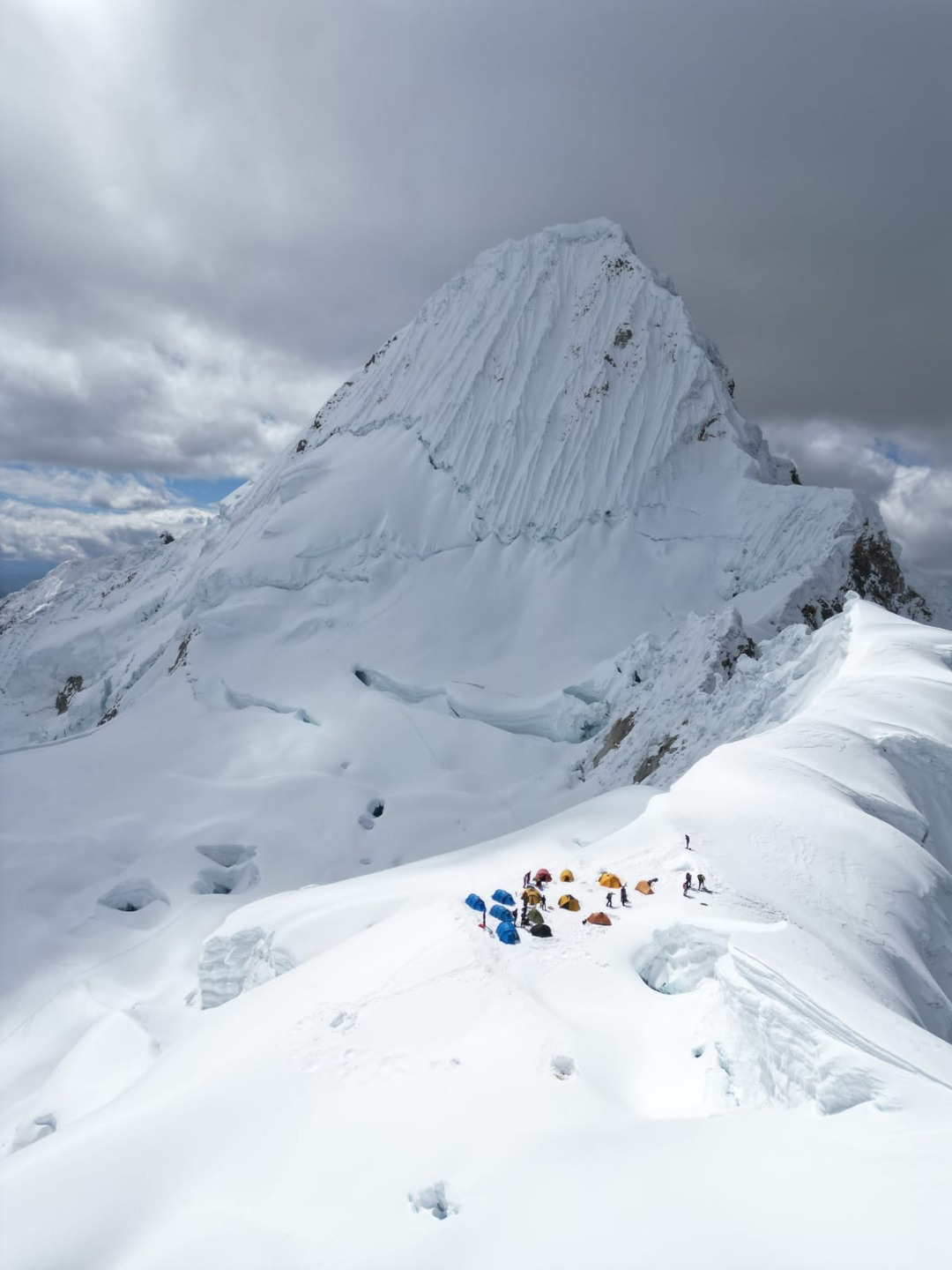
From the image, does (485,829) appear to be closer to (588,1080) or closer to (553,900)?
(553,900)

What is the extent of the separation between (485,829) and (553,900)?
12.2 meters

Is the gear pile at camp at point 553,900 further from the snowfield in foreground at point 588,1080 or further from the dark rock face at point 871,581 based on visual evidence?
the dark rock face at point 871,581

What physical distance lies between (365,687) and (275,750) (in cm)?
525

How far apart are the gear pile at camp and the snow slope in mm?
228

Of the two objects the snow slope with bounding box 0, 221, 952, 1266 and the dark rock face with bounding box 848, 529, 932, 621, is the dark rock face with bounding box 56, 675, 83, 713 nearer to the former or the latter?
the snow slope with bounding box 0, 221, 952, 1266

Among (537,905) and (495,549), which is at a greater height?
(495,549)

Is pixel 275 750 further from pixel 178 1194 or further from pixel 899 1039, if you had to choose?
pixel 899 1039

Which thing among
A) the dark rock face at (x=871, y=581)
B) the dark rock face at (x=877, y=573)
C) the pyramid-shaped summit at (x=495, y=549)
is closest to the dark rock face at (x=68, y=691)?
the pyramid-shaped summit at (x=495, y=549)

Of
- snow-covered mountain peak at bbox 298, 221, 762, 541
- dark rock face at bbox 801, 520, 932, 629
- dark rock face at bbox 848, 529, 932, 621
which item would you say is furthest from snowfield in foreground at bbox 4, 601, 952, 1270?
snow-covered mountain peak at bbox 298, 221, 762, 541

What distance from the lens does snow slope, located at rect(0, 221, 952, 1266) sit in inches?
195

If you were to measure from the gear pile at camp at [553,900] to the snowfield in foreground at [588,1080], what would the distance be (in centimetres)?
12

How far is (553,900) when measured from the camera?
9.46 metres

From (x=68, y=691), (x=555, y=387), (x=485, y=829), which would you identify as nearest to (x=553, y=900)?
(x=485, y=829)

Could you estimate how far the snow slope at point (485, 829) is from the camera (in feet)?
16.3
